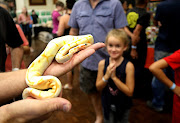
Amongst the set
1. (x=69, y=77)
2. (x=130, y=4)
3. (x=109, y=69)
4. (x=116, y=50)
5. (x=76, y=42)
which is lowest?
(x=69, y=77)

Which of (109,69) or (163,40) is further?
(163,40)

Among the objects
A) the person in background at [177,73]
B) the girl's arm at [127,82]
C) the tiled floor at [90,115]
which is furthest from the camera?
the tiled floor at [90,115]

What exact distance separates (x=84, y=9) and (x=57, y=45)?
2.81 feet

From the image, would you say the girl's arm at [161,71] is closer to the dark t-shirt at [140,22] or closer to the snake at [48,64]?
the snake at [48,64]

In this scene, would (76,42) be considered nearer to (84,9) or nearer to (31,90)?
(31,90)

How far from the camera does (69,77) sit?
3.21 metres

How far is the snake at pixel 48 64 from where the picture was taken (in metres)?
0.92

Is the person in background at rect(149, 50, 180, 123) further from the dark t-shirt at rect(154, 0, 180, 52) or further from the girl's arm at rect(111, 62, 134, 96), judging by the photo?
the dark t-shirt at rect(154, 0, 180, 52)

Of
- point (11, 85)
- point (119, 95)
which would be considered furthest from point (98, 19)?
point (11, 85)

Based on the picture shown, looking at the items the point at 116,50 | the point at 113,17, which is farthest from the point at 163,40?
the point at 116,50

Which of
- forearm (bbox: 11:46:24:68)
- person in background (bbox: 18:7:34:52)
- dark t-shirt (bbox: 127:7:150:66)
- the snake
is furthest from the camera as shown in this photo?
person in background (bbox: 18:7:34:52)

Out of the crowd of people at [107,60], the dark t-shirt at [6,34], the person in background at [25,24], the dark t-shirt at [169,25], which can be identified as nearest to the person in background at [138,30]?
the crowd of people at [107,60]

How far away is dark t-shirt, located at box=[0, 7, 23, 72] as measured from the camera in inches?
58.3

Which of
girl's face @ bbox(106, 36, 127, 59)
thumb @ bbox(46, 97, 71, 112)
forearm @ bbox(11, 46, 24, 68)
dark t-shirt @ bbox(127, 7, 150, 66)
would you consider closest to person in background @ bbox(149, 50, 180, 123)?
girl's face @ bbox(106, 36, 127, 59)
